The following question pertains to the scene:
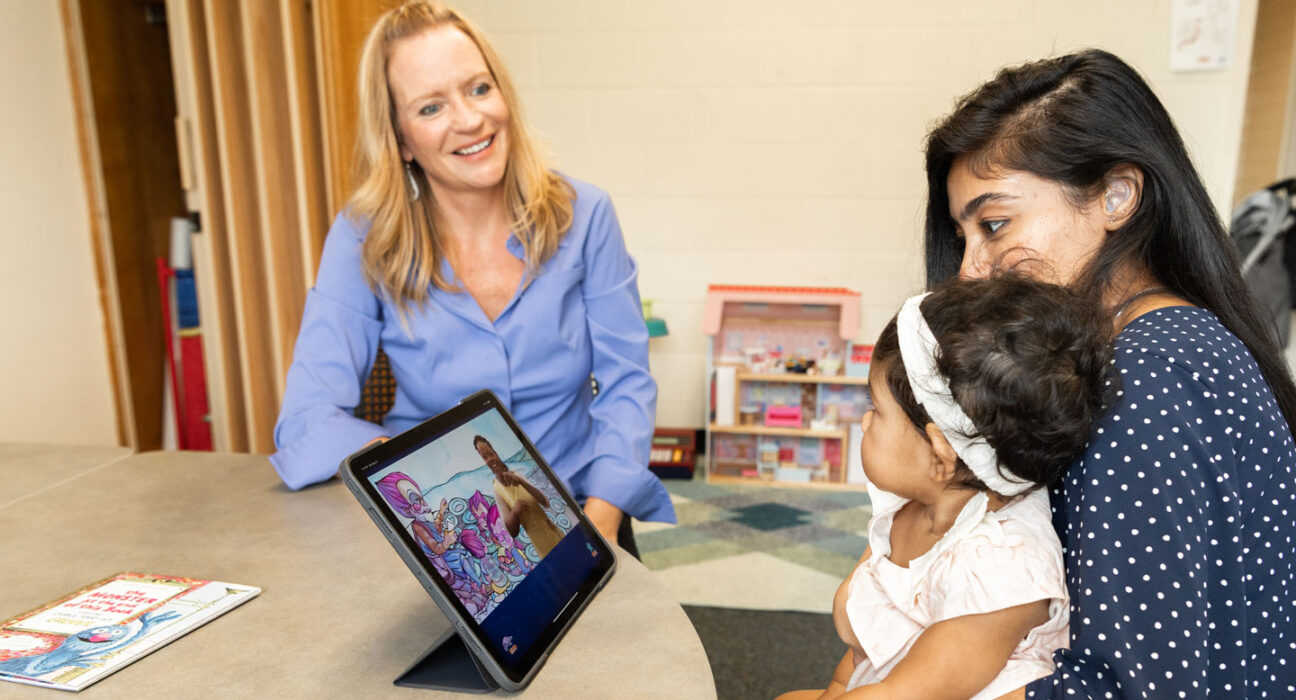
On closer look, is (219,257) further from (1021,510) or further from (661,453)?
(1021,510)

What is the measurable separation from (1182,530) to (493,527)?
0.63 meters

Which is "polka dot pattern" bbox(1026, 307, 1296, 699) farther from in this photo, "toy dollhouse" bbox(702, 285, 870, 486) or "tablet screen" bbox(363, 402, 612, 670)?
"toy dollhouse" bbox(702, 285, 870, 486)

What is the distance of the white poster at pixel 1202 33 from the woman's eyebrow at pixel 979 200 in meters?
2.67

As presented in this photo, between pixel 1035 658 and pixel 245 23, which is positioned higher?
pixel 245 23

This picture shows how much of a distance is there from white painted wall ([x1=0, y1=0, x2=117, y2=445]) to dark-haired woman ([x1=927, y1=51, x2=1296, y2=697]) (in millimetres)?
2611

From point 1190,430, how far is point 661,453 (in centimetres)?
273

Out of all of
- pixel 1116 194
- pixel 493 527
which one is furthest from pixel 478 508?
pixel 1116 194

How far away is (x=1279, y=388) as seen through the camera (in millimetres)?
926

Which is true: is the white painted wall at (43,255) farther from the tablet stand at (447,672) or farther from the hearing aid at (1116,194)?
the hearing aid at (1116,194)

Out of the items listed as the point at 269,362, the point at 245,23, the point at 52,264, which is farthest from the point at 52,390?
the point at 245,23

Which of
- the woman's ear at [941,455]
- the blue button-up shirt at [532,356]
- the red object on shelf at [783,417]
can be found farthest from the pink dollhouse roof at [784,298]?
the woman's ear at [941,455]

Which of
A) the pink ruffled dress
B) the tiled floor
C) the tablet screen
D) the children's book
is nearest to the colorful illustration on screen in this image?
the tablet screen

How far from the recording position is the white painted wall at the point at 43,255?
248cm

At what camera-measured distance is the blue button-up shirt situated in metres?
1.48
